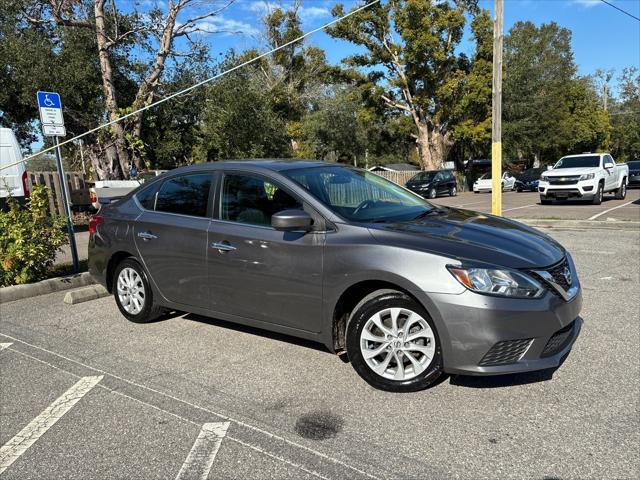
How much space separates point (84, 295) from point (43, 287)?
2.61ft

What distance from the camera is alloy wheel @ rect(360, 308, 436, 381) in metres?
3.30

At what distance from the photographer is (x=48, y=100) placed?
6.86 meters

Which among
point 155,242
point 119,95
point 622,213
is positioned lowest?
point 622,213

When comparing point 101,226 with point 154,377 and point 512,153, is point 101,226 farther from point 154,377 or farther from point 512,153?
point 512,153

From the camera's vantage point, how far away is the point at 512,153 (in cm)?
4225

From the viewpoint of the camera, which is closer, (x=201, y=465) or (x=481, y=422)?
(x=201, y=465)

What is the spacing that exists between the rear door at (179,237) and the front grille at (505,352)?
236 centimetres

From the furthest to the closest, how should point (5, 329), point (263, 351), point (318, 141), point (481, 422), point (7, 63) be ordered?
point (318, 141) < point (7, 63) < point (5, 329) < point (263, 351) < point (481, 422)

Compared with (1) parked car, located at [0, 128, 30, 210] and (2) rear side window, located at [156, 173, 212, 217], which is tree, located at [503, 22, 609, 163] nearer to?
(1) parked car, located at [0, 128, 30, 210]

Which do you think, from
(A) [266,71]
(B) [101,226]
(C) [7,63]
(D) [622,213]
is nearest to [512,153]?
(A) [266,71]

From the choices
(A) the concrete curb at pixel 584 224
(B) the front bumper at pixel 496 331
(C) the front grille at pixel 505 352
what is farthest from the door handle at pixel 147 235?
(A) the concrete curb at pixel 584 224

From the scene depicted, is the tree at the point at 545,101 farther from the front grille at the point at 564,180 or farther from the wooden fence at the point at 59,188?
the wooden fence at the point at 59,188

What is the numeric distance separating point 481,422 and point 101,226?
13.8 feet

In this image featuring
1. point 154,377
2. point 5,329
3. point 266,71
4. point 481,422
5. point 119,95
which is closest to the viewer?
point 481,422
